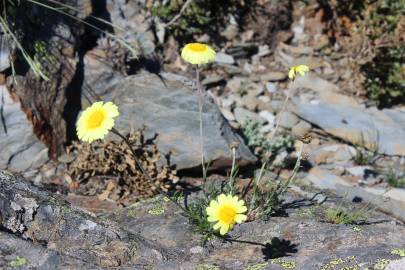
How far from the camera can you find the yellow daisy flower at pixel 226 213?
121 inches

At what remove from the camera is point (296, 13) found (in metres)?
7.30

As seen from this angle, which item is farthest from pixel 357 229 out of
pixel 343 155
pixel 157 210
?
pixel 343 155

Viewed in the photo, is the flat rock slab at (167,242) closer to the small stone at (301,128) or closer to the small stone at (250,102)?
the small stone at (301,128)

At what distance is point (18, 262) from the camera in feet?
9.32

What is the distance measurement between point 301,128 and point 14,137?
3.04m

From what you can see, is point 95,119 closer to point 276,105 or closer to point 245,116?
point 245,116

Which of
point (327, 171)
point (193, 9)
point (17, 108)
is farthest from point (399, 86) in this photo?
point (17, 108)

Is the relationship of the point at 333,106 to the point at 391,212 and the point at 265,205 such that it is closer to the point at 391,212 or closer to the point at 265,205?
the point at 391,212

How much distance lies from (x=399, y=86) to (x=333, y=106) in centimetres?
75

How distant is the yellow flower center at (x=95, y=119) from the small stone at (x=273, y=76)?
13.1ft

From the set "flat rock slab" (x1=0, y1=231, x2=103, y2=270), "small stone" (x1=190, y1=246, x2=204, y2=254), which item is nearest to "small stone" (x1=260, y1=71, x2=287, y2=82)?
"small stone" (x1=190, y1=246, x2=204, y2=254)

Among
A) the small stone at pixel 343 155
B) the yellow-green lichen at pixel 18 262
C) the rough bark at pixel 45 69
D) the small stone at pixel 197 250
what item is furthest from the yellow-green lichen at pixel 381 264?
the small stone at pixel 343 155

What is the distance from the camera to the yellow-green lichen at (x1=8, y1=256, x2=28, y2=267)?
9.26 ft

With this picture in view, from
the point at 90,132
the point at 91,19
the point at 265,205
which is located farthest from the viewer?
the point at 91,19
